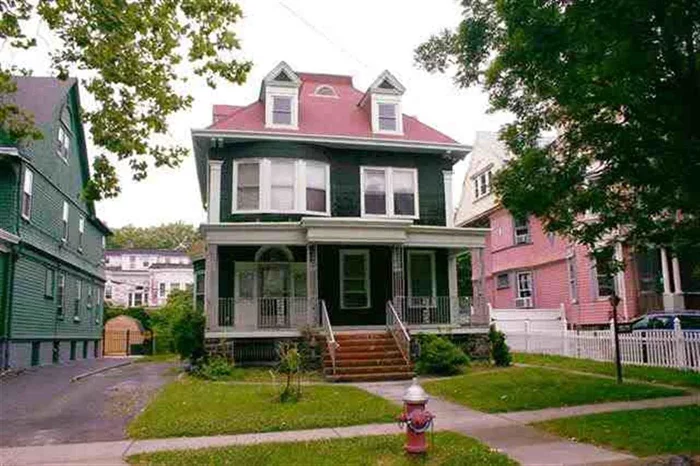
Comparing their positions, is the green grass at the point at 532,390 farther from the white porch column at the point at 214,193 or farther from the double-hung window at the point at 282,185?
the white porch column at the point at 214,193

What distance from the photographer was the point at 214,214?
20188mm

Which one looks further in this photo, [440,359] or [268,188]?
[268,188]

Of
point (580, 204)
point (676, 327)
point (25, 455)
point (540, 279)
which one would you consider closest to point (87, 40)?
point (25, 455)

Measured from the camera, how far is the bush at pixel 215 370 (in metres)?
16.5

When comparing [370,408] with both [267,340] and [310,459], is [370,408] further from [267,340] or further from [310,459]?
[267,340]

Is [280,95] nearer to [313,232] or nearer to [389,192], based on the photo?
[389,192]

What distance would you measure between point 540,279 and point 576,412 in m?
19.3

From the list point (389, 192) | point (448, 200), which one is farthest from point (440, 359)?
point (448, 200)

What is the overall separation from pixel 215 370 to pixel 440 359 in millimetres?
5956

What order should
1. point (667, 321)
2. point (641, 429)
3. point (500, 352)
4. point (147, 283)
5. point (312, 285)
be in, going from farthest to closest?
1. point (147, 283)
2. point (312, 285)
3. point (500, 352)
4. point (667, 321)
5. point (641, 429)

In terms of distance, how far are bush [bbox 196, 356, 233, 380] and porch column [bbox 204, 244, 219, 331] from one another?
1400 mm

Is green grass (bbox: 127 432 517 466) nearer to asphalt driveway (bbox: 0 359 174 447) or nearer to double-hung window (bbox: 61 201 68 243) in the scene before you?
asphalt driveway (bbox: 0 359 174 447)

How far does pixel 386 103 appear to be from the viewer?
22.6 meters

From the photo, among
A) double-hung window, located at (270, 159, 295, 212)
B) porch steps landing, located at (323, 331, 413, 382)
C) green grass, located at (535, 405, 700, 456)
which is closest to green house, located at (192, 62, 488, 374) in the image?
double-hung window, located at (270, 159, 295, 212)
